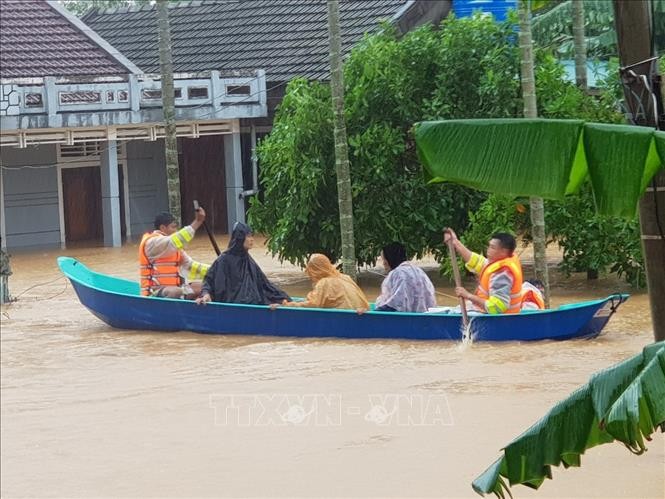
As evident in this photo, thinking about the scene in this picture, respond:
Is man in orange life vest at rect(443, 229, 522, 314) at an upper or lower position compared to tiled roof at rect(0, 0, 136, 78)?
lower

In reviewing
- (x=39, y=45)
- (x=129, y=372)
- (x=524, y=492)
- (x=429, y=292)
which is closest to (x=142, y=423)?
(x=129, y=372)

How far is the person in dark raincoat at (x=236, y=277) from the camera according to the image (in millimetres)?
14562

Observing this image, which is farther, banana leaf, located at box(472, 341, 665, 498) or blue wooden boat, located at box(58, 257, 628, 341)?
blue wooden boat, located at box(58, 257, 628, 341)

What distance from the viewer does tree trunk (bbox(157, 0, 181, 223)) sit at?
16.6 meters

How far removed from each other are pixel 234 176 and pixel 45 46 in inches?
169

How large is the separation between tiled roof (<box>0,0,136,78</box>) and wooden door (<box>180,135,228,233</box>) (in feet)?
9.77

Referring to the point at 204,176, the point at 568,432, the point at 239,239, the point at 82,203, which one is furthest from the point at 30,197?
the point at 568,432

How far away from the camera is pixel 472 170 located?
5090 millimetres

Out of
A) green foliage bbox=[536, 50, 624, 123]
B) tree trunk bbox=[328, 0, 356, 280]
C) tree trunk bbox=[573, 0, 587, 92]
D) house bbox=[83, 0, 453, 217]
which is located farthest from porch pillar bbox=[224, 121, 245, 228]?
green foliage bbox=[536, 50, 624, 123]

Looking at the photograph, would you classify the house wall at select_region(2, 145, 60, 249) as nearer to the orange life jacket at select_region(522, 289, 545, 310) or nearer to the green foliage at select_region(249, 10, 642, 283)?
the green foliage at select_region(249, 10, 642, 283)

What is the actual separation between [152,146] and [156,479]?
19713mm

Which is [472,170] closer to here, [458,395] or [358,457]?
[358,457]

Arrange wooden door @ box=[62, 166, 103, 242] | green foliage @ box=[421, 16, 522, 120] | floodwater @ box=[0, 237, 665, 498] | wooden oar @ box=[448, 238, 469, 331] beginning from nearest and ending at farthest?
floodwater @ box=[0, 237, 665, 498]
wooden oar @ box=[448, 238, 469, 331]
green foliage @ box=[421, 16, 522, 120]
wooden door @ box=[62, 166, 103, 242]

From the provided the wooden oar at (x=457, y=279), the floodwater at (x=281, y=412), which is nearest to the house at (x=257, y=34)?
the floodwater at (x=281, y=412)
